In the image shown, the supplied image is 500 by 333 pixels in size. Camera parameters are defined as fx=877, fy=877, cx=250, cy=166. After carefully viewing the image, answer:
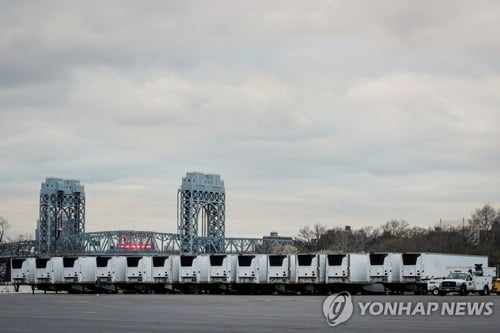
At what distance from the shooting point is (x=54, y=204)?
18888 centimetres

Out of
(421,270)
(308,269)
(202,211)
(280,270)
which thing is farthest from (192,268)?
(202,211)

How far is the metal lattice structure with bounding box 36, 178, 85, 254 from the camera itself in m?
188

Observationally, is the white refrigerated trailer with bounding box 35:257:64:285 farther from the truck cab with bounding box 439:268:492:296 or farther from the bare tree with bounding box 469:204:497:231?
the bare tree with bounding box 469:204:497:231

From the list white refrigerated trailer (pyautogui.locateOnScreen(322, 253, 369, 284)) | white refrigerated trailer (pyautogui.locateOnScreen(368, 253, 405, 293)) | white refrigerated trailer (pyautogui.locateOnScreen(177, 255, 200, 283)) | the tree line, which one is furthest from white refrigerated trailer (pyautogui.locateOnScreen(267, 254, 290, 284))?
the tree line

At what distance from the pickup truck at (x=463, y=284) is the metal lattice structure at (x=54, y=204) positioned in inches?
5060

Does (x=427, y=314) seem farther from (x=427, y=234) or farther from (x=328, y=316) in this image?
(x=427, y=234)

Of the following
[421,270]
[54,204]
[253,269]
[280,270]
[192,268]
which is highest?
[54,204]

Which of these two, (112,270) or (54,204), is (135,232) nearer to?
(54,204)

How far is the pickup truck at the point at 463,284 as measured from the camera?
217ft

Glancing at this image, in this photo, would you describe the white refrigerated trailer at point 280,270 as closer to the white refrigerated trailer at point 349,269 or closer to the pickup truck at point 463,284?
the white refrigerated trailer at point 349,269

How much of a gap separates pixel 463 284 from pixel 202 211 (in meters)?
110

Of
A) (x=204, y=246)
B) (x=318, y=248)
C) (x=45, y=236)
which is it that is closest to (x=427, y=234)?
(x=318, y=248)

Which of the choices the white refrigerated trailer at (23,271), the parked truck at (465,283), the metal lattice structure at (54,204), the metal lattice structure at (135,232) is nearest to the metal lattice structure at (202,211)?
the metal lattice structure at (135,232)

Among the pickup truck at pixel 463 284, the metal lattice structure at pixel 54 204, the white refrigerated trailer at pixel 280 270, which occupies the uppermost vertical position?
the metal lattice structure at pixel 54 204
